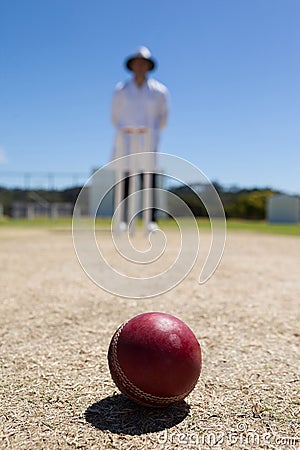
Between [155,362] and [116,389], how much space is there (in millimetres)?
430

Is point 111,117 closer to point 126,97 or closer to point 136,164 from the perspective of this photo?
point 126,97

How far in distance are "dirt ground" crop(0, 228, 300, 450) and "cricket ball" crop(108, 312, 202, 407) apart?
108 mm

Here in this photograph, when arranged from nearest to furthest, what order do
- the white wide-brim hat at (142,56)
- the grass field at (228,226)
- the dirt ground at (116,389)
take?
1. the dirt ground at (116,389)
2. the white wide-brim hat at (142,56)
3. the grass field at (228,226)

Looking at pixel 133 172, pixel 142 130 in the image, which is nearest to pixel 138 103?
pixel 142 130

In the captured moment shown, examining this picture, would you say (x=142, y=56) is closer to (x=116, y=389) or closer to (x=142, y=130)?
(x=142, y=130)

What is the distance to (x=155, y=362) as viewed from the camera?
5.61ft

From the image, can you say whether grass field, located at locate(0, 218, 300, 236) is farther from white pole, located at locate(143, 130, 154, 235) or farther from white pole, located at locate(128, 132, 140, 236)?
white pole, located at locate(128, 132, 140, 236)

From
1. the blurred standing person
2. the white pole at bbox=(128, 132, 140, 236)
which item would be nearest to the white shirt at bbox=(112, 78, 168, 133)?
the blurred standing person

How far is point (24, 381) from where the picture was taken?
2.12 meters

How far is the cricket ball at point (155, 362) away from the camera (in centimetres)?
171

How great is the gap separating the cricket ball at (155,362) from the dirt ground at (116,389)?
0.35 feet

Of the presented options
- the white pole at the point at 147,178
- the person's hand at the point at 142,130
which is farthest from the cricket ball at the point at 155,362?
the person's hand at the point at 142,130

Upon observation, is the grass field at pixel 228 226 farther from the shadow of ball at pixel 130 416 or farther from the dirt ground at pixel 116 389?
the shadow of ball at pixel 130 416

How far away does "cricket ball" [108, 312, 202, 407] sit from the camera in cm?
171
